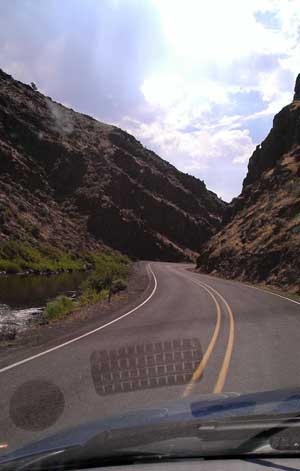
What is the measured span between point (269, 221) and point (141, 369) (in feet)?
139

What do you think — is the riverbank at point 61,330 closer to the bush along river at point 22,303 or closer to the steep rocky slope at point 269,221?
the bush along river at point 22,303

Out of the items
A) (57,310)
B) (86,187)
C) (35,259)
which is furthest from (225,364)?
(86,187)

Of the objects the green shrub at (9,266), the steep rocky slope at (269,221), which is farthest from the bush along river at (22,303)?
the steep rocky slope at (269,221)

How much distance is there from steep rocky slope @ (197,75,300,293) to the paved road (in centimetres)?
1927

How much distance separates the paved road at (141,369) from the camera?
7250mm

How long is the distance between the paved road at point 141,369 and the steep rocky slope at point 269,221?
63.2ft

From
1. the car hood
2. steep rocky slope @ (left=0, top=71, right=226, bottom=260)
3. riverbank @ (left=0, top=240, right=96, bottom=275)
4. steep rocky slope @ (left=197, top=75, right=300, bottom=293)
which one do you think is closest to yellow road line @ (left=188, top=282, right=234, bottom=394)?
the car hood

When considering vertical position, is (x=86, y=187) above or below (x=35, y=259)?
above

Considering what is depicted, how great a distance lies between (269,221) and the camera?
5075cm

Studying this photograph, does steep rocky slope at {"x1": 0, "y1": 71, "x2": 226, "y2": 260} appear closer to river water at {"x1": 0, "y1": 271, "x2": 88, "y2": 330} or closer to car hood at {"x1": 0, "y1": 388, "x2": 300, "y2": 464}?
river water at {"x1": 0, "y1": 271, "x2": 88, "y2": 330}

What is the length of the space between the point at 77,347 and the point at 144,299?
Result: 14.1m

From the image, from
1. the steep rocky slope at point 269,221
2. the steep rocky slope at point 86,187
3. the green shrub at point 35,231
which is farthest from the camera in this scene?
the steep rocky slope at point 86,187

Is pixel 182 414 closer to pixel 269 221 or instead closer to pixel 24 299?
pixel 24 299

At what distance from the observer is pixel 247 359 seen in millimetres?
10758
